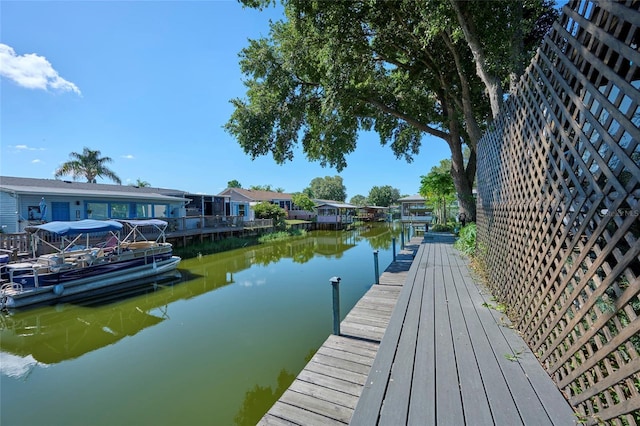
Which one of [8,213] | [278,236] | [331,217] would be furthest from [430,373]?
[331,217]

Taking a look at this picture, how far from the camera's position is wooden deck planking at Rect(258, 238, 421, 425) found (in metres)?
2.55

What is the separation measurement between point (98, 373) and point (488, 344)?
561 cm

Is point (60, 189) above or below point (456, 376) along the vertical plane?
above

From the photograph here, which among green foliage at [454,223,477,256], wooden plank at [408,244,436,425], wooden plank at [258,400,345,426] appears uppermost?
green foliage at [454,223,477,256]

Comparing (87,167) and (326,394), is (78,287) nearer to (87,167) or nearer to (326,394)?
(326,394)

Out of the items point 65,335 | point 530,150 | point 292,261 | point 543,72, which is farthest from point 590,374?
point 292,261

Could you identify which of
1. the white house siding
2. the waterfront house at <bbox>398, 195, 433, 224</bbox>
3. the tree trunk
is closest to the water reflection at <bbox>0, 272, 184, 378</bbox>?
the white house siding

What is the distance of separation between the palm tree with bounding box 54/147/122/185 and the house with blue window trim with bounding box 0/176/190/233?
11248 millimetres

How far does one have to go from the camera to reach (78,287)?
8.07 m

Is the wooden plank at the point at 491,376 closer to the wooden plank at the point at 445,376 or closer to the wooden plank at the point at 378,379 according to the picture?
the wooden plank at the point at 445,376

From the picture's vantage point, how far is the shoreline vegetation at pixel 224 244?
1481 centimetres

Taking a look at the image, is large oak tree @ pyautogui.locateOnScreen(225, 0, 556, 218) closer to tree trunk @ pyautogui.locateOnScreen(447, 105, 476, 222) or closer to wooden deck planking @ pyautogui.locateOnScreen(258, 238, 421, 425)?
tree trunk @ pyautogui.locateOnScreen(447, 105, 476, 222)

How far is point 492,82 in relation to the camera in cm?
596

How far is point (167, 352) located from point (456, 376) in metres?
5.02
